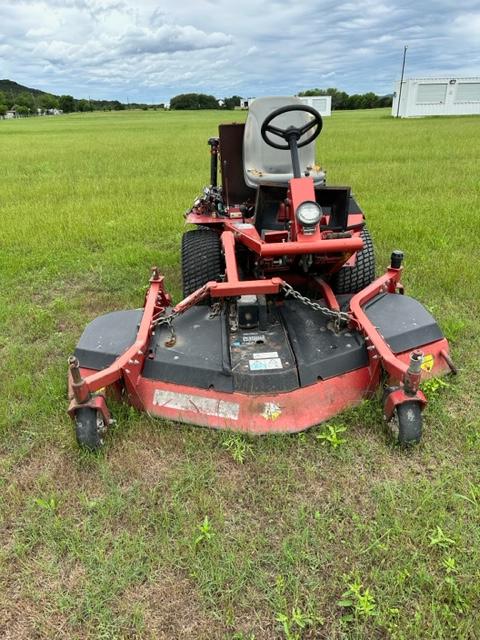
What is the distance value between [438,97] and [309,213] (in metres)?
39.9

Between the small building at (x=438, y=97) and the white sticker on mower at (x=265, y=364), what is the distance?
38.7m

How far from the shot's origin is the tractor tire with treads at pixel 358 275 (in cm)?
383

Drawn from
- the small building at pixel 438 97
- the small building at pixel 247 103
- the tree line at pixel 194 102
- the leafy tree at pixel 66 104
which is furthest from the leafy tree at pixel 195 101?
the small building at pixel 247 103

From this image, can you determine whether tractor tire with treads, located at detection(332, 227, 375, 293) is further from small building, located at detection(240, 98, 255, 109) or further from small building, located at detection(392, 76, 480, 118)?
small building, located at detection(392, 76, 480, 118)

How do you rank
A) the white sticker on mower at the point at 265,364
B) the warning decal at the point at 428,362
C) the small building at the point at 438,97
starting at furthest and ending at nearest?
the small building at the point at 438,97
the warning decal at the point at 428,362
the white sticker on mower at the point at 265,364

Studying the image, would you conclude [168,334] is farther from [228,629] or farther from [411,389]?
[228,629]

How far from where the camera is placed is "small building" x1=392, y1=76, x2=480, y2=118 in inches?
1416

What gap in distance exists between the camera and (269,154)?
3938 mm

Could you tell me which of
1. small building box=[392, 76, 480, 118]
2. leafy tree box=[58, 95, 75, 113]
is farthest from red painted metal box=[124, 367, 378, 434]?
leafy tree box=[58, 95, 75, 113]

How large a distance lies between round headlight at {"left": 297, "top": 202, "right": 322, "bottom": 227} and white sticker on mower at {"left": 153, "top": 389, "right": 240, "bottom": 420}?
1.07 m

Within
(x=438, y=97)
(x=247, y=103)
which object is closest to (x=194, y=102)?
(x=438, y=97)

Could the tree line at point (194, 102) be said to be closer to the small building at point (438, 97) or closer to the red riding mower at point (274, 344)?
the small building at point (438, 97)

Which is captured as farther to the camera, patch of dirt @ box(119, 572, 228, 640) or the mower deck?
the mower deck

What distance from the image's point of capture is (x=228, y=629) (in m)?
1.75
